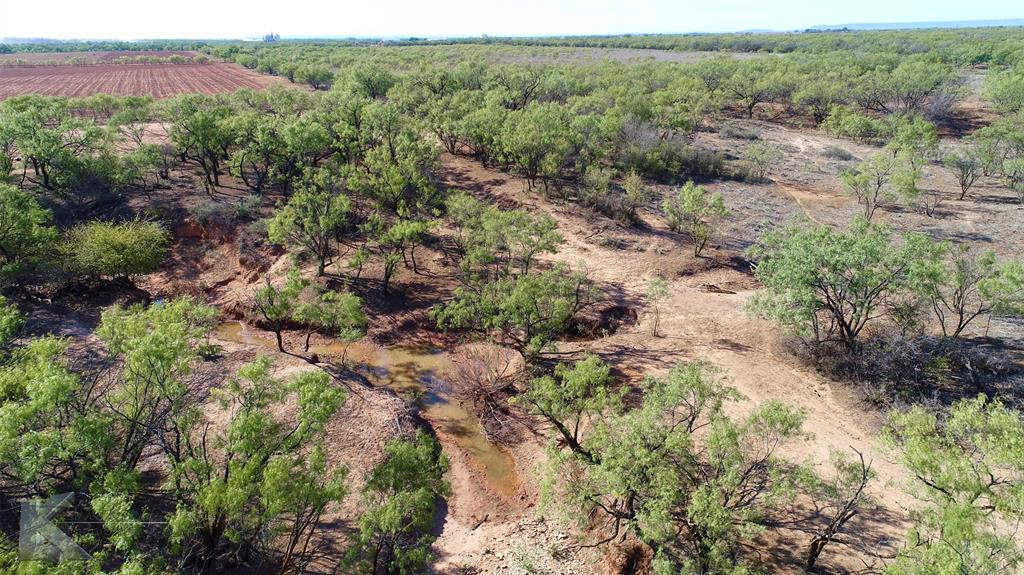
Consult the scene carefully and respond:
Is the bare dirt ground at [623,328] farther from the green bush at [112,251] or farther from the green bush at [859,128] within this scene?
the green bush at [859,128]

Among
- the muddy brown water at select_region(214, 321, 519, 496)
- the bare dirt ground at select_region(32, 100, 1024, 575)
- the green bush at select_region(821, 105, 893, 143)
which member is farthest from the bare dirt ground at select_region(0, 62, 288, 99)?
the green bush at select_region(821, 105, 893, 143)

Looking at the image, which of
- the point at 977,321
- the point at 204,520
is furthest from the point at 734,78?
the point at 204,520

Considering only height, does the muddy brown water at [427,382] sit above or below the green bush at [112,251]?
below

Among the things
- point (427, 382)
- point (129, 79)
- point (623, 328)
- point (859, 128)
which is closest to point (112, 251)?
point (427, 382)

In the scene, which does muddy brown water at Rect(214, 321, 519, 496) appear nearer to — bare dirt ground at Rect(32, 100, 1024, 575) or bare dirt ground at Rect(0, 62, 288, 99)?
bare dirt ground at Rect(32, 100, 1024, 575)

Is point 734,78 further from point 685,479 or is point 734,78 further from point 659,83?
point 685,479

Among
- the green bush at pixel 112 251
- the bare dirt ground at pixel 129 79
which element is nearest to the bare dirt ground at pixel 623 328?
the green bush at pixel 112 251

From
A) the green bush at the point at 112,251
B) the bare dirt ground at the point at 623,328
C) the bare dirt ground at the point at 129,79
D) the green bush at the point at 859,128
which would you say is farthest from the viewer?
the bare dirt ground at the point at 129,79
